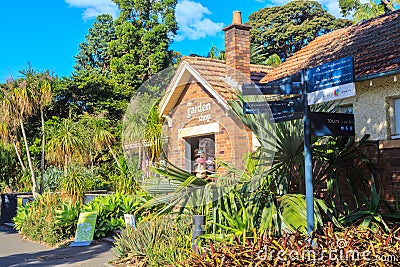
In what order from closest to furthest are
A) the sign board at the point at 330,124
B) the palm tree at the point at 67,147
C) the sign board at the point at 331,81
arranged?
the sign board at the point at 331,81 < the sign board at the point at 330,124 < the palm tree at the point at 67,147

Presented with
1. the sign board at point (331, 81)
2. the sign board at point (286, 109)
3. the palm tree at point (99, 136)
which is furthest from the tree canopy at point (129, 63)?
the sign board at point (331, 81)

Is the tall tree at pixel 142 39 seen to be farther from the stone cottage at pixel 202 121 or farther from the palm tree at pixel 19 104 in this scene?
the stone cottage at pixel 202 121

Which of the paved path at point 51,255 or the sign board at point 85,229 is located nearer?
the paved path at point 51,255

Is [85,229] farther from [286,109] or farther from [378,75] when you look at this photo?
[378,75]

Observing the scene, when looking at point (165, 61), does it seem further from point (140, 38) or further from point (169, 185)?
point (169, 185)

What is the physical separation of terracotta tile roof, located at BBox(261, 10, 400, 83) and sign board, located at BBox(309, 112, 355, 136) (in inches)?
95.7

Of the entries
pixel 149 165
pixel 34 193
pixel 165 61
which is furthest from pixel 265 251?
pixel 165 61

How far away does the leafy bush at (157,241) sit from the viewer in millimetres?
6863

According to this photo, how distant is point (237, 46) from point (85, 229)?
566cm

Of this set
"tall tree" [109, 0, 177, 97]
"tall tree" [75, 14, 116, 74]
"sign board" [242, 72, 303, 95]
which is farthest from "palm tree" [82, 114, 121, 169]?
"tall tree" [75, 14, 116, 74]

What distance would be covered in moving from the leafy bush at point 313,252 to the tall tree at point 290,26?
96.9ft

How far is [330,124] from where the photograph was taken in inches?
205

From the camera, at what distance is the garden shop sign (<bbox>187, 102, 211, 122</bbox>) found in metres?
6.55

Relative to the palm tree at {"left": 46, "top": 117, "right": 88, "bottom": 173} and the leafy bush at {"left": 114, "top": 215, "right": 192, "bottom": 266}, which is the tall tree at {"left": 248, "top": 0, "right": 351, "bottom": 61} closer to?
the palm tree at {"left": 46, "top": 117, "right": 88, "bottom": 173}
